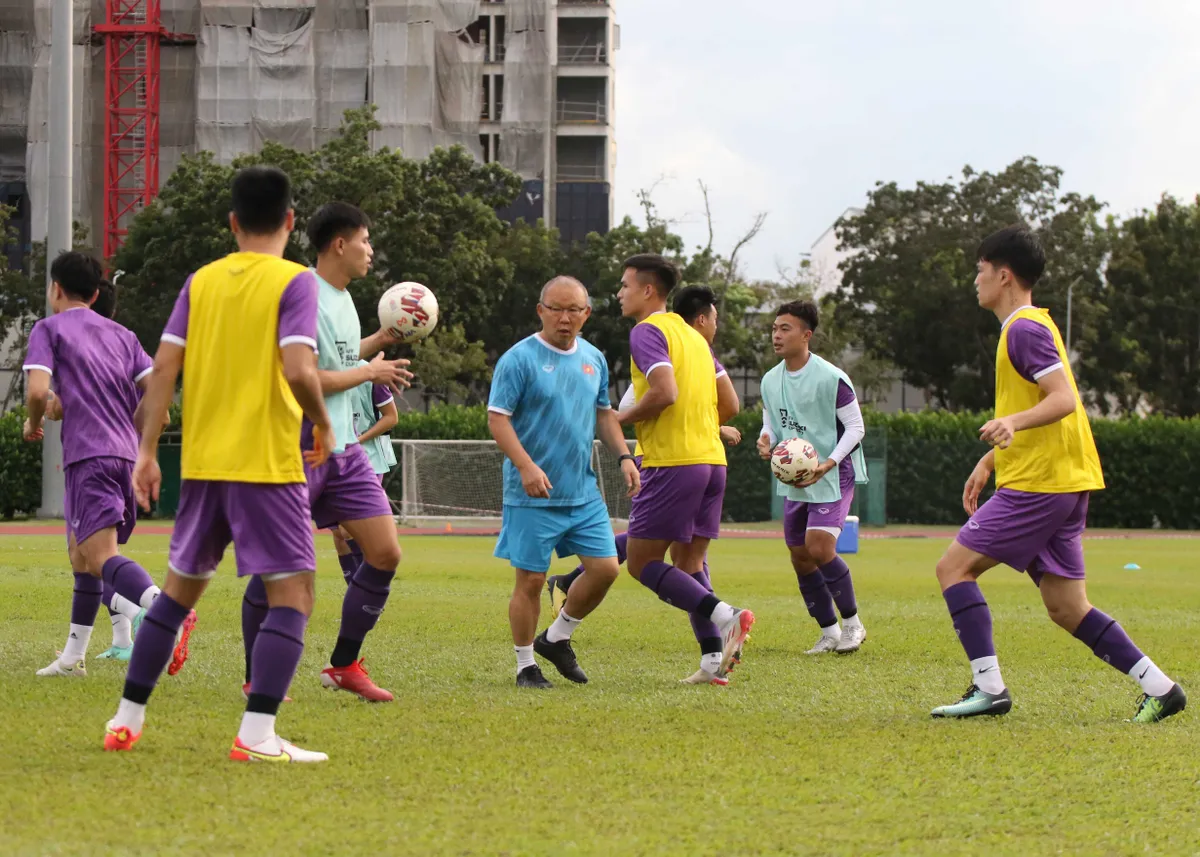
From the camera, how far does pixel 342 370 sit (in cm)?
706

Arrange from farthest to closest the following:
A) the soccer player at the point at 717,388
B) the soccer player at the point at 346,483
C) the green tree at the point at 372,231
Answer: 1. the green tree at the point at 372,231
2. the soccer player at the point at 717,388
3. the soccer player at the point at 346,483

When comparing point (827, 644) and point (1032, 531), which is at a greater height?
point (1032, 531)

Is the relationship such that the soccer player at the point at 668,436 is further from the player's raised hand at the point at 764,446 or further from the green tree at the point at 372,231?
the green tree at the point at 372,231

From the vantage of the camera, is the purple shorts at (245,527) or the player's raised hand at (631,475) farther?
the player's raised hand at (631,475)

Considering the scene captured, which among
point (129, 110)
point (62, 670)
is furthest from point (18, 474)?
point (129, 110)

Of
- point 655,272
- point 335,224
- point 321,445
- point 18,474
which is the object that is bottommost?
point 18,474

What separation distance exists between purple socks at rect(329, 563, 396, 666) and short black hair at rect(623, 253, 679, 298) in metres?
2.27

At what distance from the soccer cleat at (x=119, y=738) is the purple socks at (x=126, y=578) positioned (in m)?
2.30

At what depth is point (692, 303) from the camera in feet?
33.1

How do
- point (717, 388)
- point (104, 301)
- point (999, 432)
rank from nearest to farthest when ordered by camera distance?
point (999, 432) < point (104, 301) < point (717, 388)

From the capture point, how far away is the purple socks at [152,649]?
18.6 feet

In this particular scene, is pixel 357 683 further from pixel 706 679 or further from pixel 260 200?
pixel 260 200

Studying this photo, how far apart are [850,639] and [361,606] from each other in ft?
Result: 12.9

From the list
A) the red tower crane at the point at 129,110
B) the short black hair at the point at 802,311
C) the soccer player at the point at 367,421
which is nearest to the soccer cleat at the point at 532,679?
the soccer player at the point at 367,421
